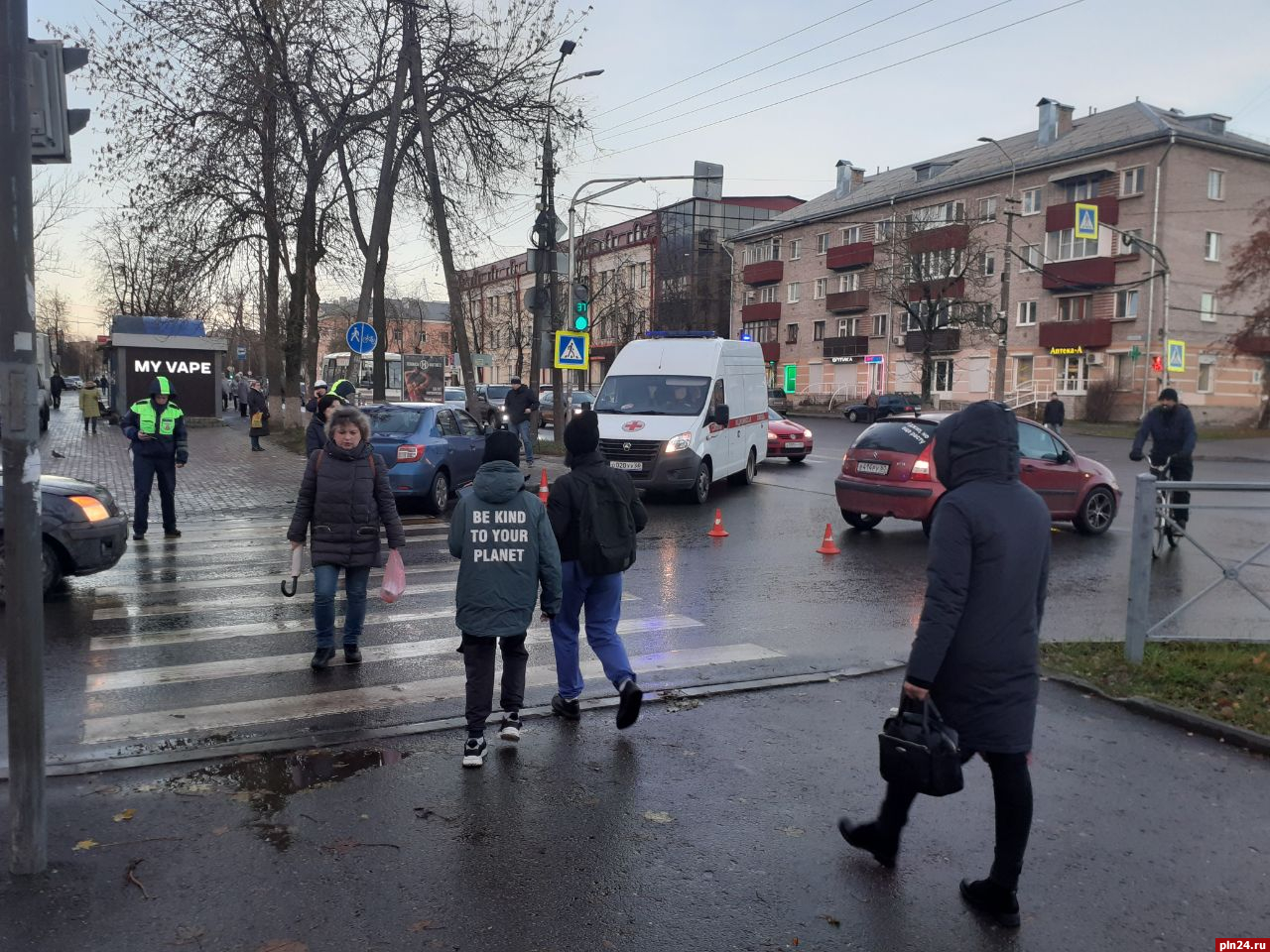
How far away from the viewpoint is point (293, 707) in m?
6.04

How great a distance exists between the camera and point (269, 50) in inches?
878

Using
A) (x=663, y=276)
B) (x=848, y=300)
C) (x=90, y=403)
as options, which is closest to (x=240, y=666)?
(x=90, y=403)

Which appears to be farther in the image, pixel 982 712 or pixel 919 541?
pixel 919 541

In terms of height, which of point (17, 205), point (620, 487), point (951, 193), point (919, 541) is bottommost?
point (919, 541)

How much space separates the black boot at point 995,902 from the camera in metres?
3.65

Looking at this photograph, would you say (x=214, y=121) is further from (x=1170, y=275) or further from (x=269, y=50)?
(x=1170, y=275)

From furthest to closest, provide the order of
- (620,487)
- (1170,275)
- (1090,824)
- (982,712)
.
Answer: (1170,275), (620,487), (1090,824), (982,712)

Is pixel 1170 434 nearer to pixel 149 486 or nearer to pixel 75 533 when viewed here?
pixel 75 533

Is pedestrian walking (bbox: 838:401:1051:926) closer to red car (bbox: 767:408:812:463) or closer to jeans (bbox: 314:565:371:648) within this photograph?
jeans (bbox: 314:565:371:648)

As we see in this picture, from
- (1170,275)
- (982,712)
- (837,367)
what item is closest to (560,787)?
(982,712)

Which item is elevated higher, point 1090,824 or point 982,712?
point 982,712

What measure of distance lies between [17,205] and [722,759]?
394cm

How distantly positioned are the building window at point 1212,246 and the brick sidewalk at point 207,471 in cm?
4128

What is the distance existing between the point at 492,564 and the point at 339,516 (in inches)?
77.0
